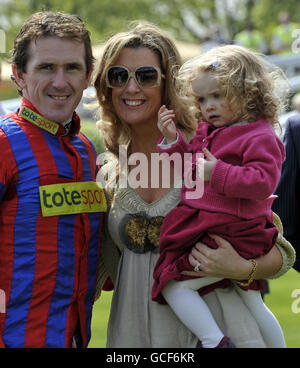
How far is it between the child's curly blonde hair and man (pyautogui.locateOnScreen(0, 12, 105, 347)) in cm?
62

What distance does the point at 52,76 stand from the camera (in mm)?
3422

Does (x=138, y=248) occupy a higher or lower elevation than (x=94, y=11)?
lower

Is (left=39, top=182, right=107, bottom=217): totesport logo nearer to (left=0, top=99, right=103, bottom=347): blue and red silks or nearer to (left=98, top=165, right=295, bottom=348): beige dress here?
(left=0, top=99, right=103, bottom=347): blue and red silks

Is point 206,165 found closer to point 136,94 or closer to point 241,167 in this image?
point 241,167

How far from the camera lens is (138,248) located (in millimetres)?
3545

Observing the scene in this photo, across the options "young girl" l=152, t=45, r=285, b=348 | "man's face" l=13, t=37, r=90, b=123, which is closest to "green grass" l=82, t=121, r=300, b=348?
"man's face" l=13, t=37, r=90, b=123

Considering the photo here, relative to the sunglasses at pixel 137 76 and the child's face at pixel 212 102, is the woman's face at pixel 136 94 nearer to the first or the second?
the sunglasses at pixel 137 76

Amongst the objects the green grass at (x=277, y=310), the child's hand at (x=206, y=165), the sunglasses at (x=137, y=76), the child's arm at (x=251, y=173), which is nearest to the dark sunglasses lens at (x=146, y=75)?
the sunglasses at (x=137, y=76)

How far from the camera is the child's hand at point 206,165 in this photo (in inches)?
124

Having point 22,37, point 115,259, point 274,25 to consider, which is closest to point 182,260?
point 115,259

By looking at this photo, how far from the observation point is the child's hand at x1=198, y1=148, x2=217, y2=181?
3.14m

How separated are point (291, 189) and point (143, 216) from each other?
1.06m
